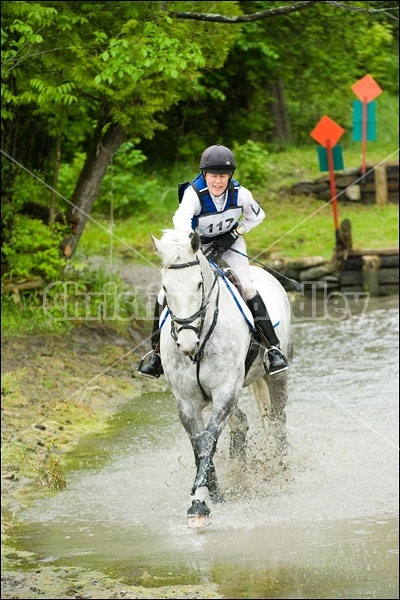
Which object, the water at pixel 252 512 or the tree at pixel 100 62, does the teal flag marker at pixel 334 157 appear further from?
the water at pixel 252 512

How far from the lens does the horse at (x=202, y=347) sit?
7.50 meters

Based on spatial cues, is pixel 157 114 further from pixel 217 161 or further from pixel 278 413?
pixel 217 161

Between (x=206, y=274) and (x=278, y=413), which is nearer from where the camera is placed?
(x=206, y=274)

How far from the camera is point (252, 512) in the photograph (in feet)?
31.8

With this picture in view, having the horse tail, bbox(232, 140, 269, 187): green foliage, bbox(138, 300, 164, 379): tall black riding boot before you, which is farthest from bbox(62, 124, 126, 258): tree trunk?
bbox(232, 140, 269, 187): green foliage

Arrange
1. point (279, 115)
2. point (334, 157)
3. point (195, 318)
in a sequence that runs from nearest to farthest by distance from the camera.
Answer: point (195, 318) < point (334, 157) < point (279, 115)

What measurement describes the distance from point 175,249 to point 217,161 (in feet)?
2.90

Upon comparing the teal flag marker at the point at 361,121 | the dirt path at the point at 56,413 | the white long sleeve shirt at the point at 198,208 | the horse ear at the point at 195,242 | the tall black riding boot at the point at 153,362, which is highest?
the teal flag marker at the point at 361,121

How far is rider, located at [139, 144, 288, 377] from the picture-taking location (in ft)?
26.2

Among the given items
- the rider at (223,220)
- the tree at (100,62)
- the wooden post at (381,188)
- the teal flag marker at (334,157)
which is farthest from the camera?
the wooden post at (381,188)

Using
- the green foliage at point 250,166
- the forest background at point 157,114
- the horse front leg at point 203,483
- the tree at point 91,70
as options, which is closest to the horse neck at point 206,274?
the horse front leg at point 203,483

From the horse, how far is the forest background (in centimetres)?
333

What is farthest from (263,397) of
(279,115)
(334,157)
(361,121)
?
(279,115)

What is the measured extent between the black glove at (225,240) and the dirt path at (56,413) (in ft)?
8.77
